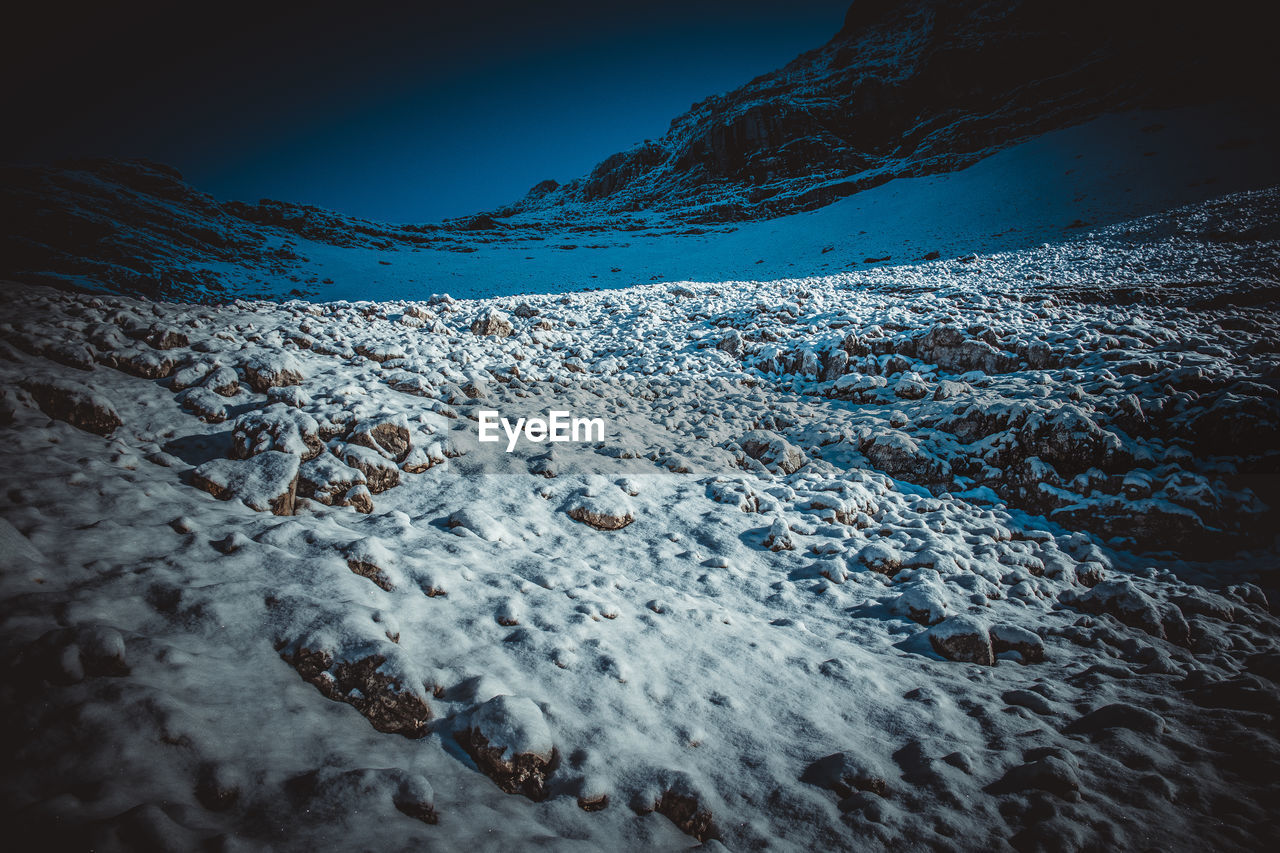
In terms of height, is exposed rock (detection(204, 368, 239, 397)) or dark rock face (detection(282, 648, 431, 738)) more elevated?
exposed rock (detection(204, 368, 239, 397))

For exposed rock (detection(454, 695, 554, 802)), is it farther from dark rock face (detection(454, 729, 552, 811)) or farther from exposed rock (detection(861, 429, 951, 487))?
exposed rock (detection(861, 429, 951, 487))

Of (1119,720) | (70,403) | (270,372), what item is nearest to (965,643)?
(1119,720)

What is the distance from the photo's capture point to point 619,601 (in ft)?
10.3

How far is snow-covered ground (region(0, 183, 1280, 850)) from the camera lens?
5.52 ft

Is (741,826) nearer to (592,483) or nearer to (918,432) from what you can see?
(592,483)

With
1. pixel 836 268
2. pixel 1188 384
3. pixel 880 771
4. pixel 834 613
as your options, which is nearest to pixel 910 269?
pixel 836 268

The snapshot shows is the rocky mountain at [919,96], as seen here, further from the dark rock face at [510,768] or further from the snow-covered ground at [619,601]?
the dark rock face at [510,768]

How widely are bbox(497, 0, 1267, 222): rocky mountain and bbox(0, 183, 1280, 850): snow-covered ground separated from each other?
44.2 metres

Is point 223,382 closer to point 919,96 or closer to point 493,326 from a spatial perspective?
point 493,326

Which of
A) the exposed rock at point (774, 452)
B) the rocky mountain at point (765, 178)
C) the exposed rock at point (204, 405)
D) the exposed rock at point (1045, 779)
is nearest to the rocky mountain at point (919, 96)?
the rocky mountain at point (765, 178)

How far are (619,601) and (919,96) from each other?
226 feet

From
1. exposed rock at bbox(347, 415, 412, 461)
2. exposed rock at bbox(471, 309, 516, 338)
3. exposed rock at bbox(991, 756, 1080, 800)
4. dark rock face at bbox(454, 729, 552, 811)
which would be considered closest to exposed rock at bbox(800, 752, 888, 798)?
exposed rock at bbox(991, 756, 1080, 800)

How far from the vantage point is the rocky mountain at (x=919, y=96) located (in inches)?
1470

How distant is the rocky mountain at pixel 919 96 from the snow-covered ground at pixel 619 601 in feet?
145
